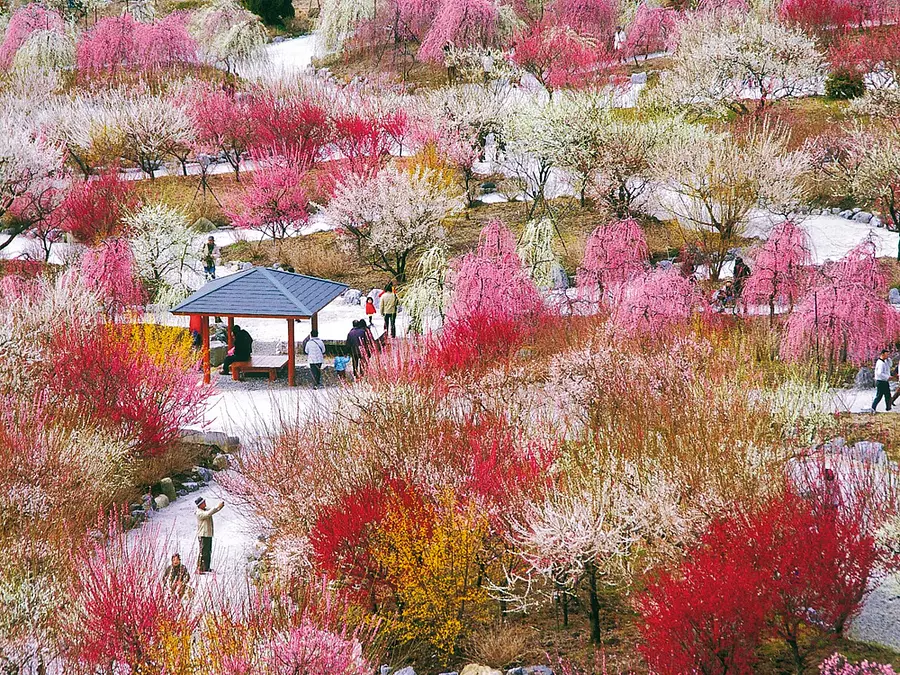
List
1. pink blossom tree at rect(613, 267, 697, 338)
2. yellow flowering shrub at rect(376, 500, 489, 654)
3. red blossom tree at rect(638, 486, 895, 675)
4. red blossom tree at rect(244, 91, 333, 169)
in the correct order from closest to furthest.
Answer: red blossom tree at rect(638, 486, 895, 675) → yellow flowering shrub at rect(376, 500, 489, 654) → pink blossom tree at rect(613, 267, 697, 338) → red blossom tree at rect(244, 91, 333, 169)

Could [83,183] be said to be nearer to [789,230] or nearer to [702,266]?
[702,266]

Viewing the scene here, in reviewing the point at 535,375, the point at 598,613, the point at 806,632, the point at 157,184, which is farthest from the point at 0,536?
the point at 157,184

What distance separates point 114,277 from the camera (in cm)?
2606

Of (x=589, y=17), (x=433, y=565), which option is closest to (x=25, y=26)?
(x=589, y=17)

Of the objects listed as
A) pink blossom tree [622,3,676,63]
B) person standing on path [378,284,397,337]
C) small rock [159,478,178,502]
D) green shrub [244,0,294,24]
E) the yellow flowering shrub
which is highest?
green shrub [244,0,294,24]

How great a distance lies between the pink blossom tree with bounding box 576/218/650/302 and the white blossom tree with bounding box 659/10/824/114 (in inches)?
439

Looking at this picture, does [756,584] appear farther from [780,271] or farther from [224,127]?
[224,127]

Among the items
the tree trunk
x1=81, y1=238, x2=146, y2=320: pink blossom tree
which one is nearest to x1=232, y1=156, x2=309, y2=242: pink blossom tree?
x1=81, y1=238, x2=146, y2=320: pink blossom tree

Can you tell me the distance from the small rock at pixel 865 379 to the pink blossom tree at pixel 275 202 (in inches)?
692

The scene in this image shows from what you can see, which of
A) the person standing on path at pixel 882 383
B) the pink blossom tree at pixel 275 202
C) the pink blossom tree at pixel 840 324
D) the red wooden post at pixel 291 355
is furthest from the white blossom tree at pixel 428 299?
the person standing on path at pixel 882 383

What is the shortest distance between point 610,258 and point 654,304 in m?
4.47

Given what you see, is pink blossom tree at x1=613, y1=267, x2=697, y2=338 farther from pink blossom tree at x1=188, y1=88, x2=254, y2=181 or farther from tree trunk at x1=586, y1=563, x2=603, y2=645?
pink blossom tree at x1=188, y1=88, x2=254, y2=181

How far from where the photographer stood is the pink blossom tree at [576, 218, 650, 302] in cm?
2398

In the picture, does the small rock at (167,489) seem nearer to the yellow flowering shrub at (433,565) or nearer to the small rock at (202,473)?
the small rock at (202,473)
